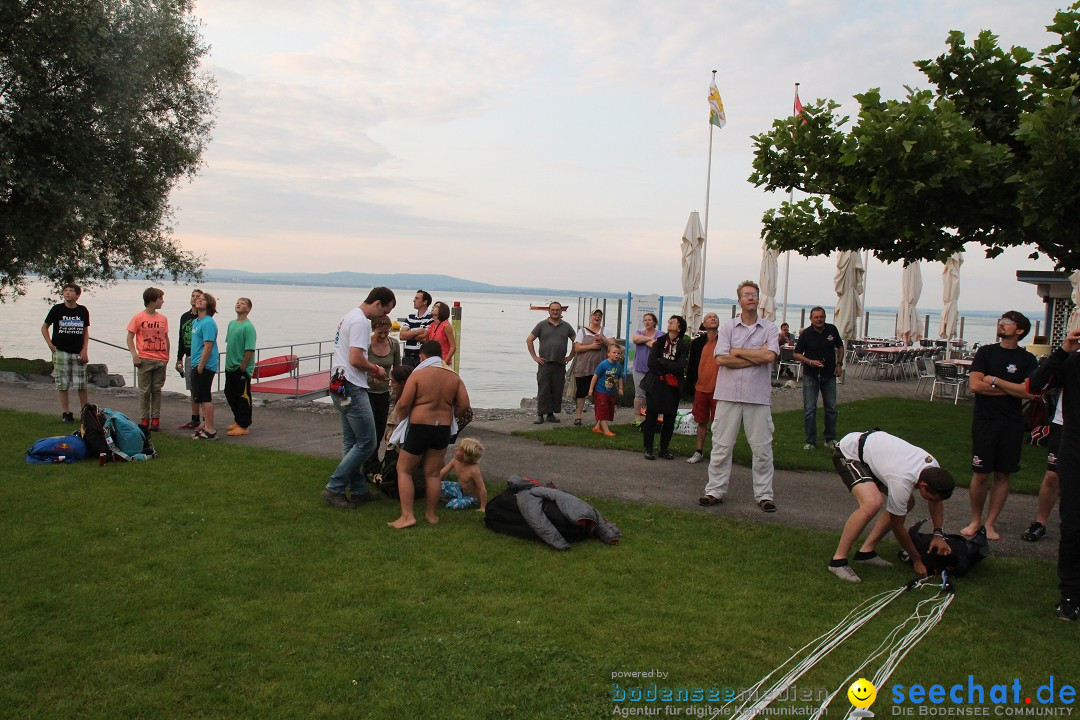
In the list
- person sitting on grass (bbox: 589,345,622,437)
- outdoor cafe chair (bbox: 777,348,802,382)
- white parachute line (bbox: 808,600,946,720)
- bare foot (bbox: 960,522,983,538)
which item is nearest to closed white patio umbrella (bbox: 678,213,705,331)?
outdoor cafe chair (bbox: 777,348,802,382)

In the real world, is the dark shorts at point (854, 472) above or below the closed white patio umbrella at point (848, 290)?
below

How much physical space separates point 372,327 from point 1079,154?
5759 millimetres

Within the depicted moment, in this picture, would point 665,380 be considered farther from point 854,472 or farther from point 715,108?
point 715,108

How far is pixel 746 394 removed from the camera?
6.85m

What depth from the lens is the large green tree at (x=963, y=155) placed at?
5.44m

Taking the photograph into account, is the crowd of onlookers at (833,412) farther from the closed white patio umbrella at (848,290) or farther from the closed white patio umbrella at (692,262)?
the closed white patio umbrella at (848,290)

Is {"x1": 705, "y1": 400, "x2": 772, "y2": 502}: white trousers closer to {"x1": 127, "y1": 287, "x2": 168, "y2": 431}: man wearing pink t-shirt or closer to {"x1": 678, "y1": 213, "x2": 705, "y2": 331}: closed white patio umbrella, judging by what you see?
{"x1": 127, "y1": 287, "x2": 168, "y2": 431}: man wearing pink t-shirt

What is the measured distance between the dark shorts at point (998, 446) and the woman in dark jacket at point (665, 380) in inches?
137

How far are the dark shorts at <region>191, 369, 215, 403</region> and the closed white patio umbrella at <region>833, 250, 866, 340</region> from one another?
17.3 m

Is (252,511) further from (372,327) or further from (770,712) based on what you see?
(770,712)

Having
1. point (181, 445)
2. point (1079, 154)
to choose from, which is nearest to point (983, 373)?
point (1079, 154)

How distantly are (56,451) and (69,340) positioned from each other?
2129 mm

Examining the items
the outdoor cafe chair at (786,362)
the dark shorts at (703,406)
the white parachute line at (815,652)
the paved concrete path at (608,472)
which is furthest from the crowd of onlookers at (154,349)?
the outdoor cafe chair at (786,362)

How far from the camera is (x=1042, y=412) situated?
8.95 metres
